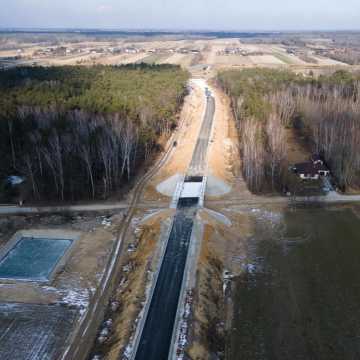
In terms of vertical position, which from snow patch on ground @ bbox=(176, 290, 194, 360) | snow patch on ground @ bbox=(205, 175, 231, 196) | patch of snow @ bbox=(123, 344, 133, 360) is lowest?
patch of snow @ bbox=(123, 344, 133, 360)

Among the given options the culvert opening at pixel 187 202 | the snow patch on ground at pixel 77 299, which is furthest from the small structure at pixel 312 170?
the snow patch on ground at pixel 77 299

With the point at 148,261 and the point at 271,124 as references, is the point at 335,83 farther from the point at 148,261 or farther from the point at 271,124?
the point at 148,261

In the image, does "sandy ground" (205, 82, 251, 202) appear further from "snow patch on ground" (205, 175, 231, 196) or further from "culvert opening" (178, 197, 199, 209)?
"culvert opening" (178, 197, 199, 209)

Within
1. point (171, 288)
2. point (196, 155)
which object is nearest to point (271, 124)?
point (196, 155)

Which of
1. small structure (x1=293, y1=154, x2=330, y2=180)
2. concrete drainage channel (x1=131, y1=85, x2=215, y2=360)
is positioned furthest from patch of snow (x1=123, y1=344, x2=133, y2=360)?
small structure (x1=293, y1=154, x2=330, y2=180)

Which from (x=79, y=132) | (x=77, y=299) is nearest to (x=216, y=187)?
(x=79, y=132)

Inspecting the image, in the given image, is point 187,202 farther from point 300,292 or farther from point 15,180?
point 15,180

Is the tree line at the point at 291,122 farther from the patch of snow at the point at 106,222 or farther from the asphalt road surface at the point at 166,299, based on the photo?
the patch of snow at the point at 106,222
